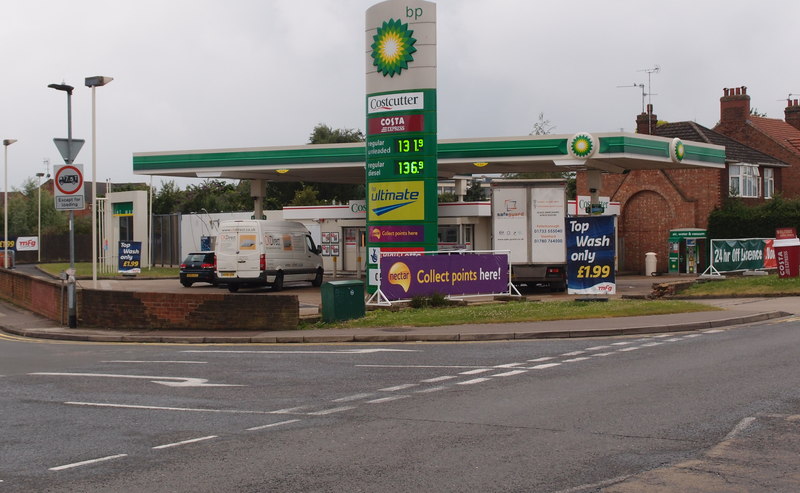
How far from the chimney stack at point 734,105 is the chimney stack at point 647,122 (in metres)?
6.39

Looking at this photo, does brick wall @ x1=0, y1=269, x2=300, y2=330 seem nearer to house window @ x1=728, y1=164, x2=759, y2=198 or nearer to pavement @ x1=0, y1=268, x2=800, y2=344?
pavement @ x1=0, y1=268, x2=800, y2=344

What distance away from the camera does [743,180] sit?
157ft

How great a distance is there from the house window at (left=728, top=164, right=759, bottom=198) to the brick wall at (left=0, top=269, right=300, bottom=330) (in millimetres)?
32868

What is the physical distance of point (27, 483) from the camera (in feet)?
24.7

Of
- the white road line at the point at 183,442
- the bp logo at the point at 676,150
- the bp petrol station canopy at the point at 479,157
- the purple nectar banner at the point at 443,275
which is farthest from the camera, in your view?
the bp logo at the point at 676,150

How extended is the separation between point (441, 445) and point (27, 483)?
357 cm

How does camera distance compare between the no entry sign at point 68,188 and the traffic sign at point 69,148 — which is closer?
the no entry sign at point 68,188

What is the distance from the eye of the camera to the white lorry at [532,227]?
2992 cm

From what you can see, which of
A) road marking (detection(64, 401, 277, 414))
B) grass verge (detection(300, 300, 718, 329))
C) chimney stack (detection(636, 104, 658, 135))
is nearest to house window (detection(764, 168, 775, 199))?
chimney stack (detection(636, 104, 658, 135))

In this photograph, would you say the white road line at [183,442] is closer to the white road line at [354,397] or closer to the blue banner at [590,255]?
the white road line at [354,397]

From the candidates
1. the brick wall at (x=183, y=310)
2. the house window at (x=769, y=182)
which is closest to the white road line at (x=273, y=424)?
the brick wall at (x=183, y=310)

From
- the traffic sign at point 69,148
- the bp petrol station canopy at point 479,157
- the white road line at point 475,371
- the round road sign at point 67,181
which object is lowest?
the white road line at point 475,371

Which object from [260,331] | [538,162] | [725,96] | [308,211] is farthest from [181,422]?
[725,96]

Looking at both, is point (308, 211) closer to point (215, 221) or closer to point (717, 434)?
point (215, 221)
